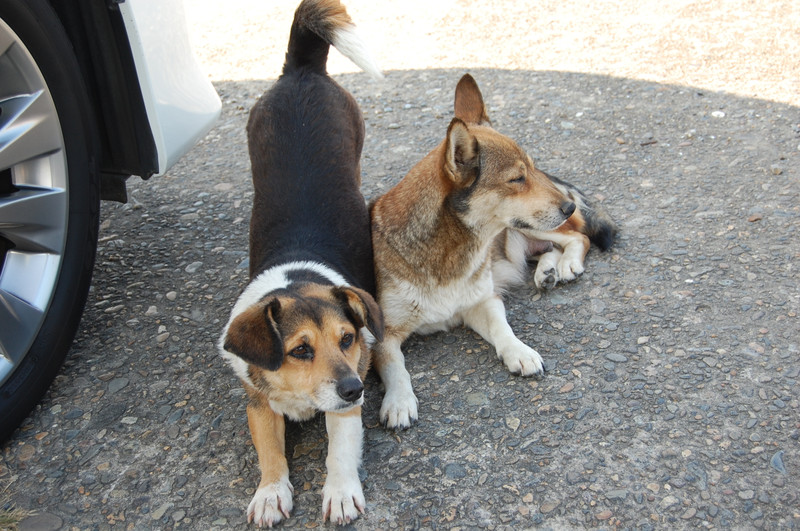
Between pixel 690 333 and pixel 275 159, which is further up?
pixel 275 159

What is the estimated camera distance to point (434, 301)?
12.3 ft

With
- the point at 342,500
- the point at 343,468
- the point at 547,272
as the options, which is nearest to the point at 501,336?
the point at 547,272

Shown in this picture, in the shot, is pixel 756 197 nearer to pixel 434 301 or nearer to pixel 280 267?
pixel 434 301

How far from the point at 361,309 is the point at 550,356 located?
110 centimetres

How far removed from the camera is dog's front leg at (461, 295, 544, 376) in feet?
11.3

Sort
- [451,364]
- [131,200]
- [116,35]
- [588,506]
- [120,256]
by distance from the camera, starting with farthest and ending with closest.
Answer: [131,200], [120,256], [451,364], [116,35], [588,506]

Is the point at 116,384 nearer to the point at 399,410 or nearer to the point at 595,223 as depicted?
the point at 399,410

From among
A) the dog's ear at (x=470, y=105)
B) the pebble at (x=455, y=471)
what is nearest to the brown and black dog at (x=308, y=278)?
the pebble at (x=455, y=471)

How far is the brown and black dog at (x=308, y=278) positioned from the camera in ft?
9.16

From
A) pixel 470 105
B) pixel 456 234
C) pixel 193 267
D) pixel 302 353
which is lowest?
pixel 193 267

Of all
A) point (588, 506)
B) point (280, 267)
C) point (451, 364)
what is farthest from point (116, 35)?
point (588, 506)

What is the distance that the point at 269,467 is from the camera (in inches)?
115

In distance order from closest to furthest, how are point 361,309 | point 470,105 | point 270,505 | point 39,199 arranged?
point 270,505, point 361,309, point 39,199, point 470,105

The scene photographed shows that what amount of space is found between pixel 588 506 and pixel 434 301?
1.36m
